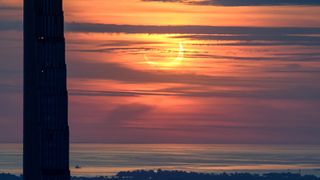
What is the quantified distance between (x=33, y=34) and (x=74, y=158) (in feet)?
512

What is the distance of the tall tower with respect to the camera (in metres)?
43.5

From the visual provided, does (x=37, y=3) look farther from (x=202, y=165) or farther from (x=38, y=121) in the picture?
(x=202, y=165)

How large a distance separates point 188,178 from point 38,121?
92.4 m

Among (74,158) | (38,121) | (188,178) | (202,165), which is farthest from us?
(74,158)

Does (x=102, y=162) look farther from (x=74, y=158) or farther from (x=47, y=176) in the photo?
(x=47, y=176)

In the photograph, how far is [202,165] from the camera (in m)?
186

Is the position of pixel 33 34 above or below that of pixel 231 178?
above

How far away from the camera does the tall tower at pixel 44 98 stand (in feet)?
143

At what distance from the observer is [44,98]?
143ft

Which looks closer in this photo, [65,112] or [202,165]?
[65,112]

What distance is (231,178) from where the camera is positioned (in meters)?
141

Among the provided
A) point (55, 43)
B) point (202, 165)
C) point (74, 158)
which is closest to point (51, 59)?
point (55, 43)

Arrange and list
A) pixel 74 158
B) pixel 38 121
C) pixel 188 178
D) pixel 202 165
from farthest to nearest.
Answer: pixel 74 158 → pixel 202 165 → pixel 188 178 → pixel 38 121

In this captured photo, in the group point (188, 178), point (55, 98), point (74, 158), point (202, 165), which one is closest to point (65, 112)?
point (55, 98)
